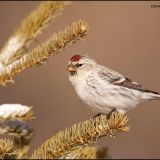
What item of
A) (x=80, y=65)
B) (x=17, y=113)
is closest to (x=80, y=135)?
(x=17, y=113)

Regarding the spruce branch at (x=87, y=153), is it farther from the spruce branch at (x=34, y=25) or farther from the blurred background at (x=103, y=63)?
the blurred background at (x=103, y=63)

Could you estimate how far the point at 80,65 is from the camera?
3.59 metres

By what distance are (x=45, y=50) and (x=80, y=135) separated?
0.39 meters

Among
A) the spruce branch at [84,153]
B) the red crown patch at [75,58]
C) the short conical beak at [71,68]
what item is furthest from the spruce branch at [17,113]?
the short conical beak at [71,68]

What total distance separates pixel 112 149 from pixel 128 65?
1.98m

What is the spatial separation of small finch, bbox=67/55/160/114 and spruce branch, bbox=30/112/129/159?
53.7 inches

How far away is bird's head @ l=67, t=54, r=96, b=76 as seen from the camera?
3.42 meters

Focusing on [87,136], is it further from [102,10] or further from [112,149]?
[102,10]

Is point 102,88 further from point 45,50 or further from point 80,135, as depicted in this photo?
point 80,135

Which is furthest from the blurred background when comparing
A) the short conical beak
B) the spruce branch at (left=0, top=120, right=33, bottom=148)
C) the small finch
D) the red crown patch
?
the spruce branch at (left=0, top=120, right=33, bottom=148)

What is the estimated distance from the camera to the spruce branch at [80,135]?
194 centimetres

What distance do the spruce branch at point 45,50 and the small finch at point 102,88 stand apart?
116cm

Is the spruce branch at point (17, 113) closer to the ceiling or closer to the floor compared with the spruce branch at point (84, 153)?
closer to the ceiling

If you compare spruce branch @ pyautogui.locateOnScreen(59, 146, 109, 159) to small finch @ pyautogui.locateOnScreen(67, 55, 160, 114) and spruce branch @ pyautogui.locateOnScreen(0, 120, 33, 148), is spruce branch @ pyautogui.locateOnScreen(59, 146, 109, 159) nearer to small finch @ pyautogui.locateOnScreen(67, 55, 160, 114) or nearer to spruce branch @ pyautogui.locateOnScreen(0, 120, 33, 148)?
spruce branch @ pyautogui.locateOnScreen(0, 120, 33, 148)
